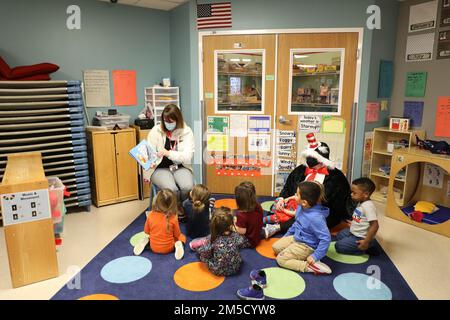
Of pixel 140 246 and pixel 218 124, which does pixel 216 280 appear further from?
pixel 218 124

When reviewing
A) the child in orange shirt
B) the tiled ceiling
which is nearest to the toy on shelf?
the child in orange shirt

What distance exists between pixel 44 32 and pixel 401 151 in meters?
4.33

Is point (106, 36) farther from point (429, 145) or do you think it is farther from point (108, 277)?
point (429, 145)

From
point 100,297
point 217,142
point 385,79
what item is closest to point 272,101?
point 217,142

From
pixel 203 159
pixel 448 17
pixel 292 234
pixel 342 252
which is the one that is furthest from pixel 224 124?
pixel 448 17

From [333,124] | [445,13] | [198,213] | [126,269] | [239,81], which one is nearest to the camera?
[126,269]

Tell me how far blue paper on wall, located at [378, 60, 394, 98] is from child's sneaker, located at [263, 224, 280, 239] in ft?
7.44

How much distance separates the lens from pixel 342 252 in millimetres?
3070

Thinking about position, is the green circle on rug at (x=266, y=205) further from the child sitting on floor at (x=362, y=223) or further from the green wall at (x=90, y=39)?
the green wall at (x=90, y=39)

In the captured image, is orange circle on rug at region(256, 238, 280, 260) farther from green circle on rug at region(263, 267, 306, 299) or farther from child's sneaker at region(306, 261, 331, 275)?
child's sneaker at region(306, 261, 331, 275)

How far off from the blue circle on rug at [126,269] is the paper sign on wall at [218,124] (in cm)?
209

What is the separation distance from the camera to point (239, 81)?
14.4 feet

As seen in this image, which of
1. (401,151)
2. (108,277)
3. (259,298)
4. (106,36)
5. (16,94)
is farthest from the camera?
(106,36)

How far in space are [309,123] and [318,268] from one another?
2.10m
